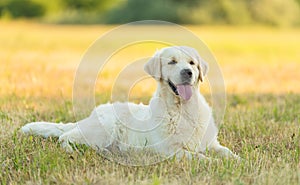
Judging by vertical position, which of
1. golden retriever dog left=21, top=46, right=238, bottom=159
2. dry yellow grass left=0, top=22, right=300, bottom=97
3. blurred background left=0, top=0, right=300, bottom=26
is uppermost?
blurred background left=0, top=0, right=300, bottom=26

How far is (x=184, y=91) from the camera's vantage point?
5.00 m

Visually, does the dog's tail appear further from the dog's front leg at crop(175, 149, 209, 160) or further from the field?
the dog's front leg at crop(175, 149, 209, 160)

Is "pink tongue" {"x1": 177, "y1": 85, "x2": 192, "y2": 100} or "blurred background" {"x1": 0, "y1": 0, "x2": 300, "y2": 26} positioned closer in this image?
"pink tongue" {"x1": 177, "y1": 85, "x2": 192, "y2": 100}

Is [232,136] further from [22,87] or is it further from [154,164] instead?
[22,87]

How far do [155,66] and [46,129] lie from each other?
143 cm

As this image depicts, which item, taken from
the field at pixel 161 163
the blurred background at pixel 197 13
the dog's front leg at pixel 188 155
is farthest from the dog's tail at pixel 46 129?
the blurred background at pixel 197 13

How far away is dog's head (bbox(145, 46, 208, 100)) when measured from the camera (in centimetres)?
488

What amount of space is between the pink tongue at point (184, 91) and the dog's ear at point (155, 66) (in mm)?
237

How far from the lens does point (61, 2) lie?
43.6m

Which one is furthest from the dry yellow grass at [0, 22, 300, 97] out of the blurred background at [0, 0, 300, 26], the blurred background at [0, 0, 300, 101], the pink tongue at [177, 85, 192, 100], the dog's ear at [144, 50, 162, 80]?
the blurred background at [0, 0, 300, 26]

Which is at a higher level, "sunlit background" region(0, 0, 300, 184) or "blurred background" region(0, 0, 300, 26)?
"blurred background" region(0, 0, 300, 26)

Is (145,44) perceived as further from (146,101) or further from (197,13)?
(197,13)

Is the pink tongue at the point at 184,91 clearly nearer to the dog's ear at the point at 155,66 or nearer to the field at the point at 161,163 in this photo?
the dog's ear at the point at 155,66

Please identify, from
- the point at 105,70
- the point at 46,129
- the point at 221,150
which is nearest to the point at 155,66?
the point at 221,150
